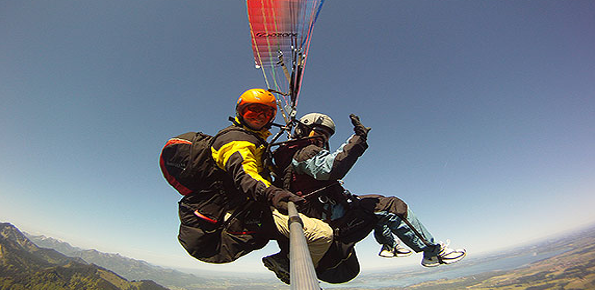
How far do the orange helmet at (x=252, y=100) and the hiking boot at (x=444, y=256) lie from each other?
261 cm

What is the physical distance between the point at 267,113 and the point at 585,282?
Answer: 15148 cm

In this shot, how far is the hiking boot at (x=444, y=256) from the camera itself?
8.74 feet

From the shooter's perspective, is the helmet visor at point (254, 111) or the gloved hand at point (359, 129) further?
the helmet visor at point (254, 111)

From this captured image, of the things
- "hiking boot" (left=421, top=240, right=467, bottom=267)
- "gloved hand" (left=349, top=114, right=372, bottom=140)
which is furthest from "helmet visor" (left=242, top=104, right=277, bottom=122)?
"hiking boot" (left=421, top=240, right=467, bottom=267)

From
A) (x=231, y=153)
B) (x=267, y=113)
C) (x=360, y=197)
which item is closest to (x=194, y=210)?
(x=231, y=153)

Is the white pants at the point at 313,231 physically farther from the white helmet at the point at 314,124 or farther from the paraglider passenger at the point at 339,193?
the white helmet at the point at 314,124

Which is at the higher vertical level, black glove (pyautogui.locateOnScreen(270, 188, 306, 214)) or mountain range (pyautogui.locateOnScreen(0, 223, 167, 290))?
black glove (pyautogui.locateOnScreen(270, 188, 306, 214))

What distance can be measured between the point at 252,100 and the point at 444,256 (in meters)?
2.93

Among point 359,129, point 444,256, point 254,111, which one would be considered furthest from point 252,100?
point 444,256

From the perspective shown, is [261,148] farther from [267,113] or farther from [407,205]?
[407,205]

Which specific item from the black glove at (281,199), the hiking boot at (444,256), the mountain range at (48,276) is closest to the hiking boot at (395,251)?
the hiking boot at (444,256)

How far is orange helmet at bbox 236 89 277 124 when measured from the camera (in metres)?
2.56

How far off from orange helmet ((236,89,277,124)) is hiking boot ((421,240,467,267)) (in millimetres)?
2606

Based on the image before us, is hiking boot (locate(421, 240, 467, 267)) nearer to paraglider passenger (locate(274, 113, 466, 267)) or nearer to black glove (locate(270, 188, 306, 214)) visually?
paraglider passenger (locate(274, 113, 466, 267))
